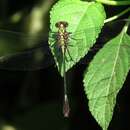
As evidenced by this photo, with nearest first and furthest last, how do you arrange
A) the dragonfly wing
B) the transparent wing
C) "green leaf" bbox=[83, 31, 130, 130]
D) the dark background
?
1. "green leaf" bbox=[83, 31, 130, 130]
2. the transparent wing
3. the dragonfly wing
4. the dark background

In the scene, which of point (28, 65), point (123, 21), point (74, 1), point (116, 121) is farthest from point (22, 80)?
point (74, 1)

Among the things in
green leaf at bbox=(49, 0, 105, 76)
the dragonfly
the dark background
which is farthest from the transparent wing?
the dark background

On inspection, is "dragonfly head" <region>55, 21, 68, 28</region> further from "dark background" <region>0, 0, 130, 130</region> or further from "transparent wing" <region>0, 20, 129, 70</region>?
"dark background" <region>0, 0, 130, 130</region>

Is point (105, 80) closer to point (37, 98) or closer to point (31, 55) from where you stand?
point (31, 55)

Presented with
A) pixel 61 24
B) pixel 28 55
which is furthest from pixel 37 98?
pixel 61 24

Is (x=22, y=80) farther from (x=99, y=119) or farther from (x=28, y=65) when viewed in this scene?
(x=99, y=119)

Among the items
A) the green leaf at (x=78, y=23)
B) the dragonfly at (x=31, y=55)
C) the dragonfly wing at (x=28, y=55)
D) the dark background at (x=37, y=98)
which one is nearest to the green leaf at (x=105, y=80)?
the green leaf at (x=78, y=23)
